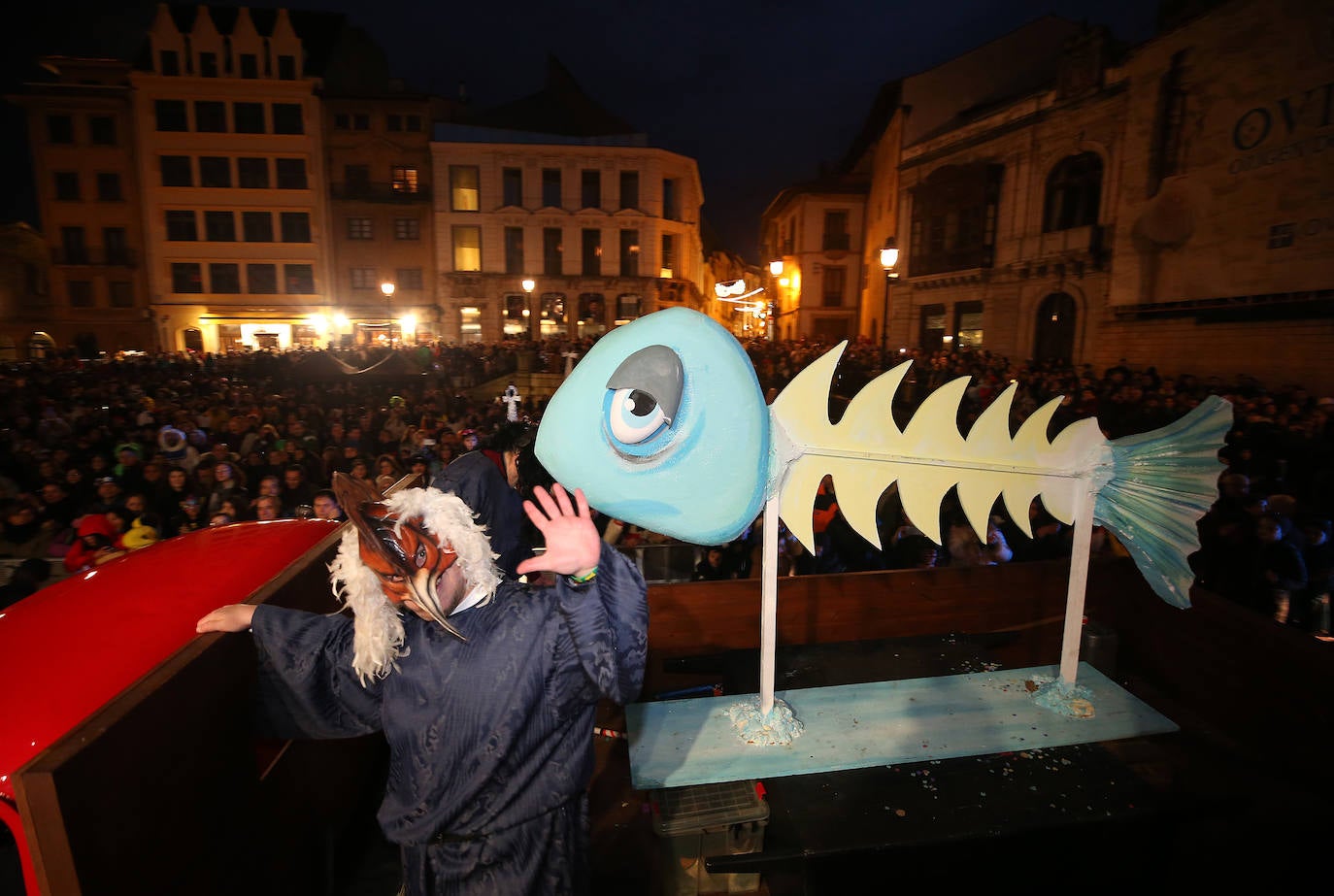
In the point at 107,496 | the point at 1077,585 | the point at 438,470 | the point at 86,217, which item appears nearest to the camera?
the point at 1077,585

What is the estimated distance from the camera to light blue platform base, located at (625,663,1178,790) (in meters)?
2.70

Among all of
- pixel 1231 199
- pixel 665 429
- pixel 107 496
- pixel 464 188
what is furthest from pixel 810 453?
pixel 464 188

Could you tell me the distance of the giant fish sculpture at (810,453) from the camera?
89.0 inches

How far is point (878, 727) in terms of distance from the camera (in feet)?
9.68

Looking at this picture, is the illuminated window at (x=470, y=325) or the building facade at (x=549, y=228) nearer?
the building facade at (x=549, y=228)

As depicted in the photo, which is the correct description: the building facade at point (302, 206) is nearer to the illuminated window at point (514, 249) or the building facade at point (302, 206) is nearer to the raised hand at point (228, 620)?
the illuminated window at point (514, 249)

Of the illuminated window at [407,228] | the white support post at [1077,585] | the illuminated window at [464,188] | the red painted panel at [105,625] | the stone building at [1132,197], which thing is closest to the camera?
the red painted panel at [105,625]

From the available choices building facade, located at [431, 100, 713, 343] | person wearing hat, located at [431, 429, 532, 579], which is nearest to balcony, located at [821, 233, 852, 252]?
building facade, located at [431, 100, 713, 343]

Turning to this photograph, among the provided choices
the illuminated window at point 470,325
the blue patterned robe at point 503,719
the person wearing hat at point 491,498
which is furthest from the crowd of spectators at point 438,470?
the illuminated window at point 470,325

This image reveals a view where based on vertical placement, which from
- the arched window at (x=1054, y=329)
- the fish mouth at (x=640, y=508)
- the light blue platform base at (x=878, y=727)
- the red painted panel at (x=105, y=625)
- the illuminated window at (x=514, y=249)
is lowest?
the light blue platform base at (x=878, y=727)

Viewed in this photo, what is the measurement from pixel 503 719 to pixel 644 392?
1157 mm

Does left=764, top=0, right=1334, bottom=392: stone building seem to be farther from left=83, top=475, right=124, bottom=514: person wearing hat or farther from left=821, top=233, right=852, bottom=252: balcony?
left=83, top=475, right=124, bottom=514: person wearing hat

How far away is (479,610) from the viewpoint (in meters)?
1.94

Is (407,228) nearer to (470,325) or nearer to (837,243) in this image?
(470,325)
